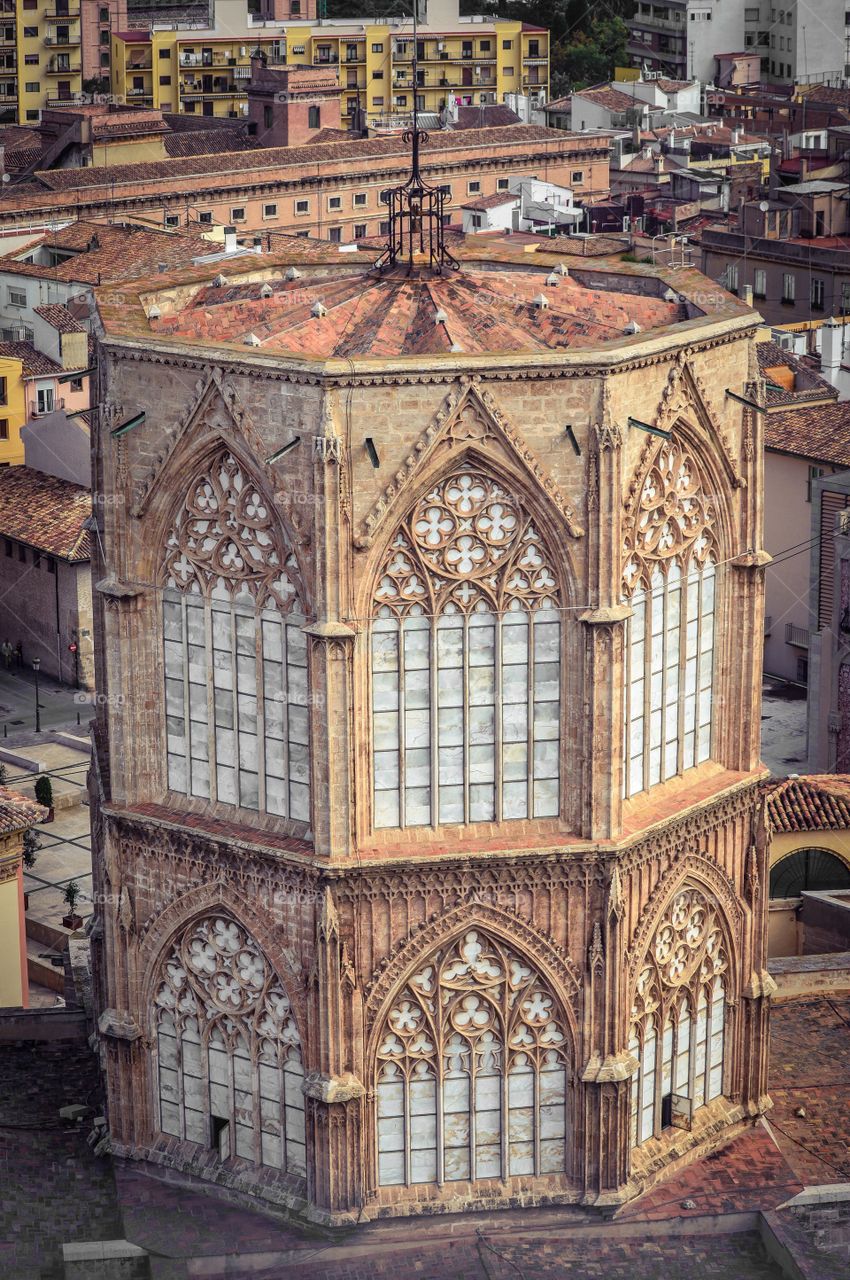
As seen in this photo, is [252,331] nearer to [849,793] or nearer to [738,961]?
[738,961]

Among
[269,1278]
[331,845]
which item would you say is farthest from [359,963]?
[269,1278]

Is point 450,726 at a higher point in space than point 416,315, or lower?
lower

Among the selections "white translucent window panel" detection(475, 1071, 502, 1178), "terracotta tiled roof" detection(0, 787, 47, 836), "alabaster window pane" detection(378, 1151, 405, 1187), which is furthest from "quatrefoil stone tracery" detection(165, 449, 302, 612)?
"terracotta tiled roof" detection(0, 787, 47, 836)

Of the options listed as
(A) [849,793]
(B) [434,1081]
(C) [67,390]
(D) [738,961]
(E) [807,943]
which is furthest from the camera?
(C) [67,390]

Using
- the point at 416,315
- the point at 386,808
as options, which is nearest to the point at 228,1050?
the point at 386,808

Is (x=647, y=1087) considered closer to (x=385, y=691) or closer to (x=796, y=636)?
(x=385, y=691)

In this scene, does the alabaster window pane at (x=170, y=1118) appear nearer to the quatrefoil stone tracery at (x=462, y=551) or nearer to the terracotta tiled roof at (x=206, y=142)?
the quatrefoil stone tracery at (x=462, y=551)

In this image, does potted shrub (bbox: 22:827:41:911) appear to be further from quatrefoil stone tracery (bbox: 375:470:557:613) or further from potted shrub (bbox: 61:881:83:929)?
quatrefoil stone tracery (bbox: 375:470:557:613)
